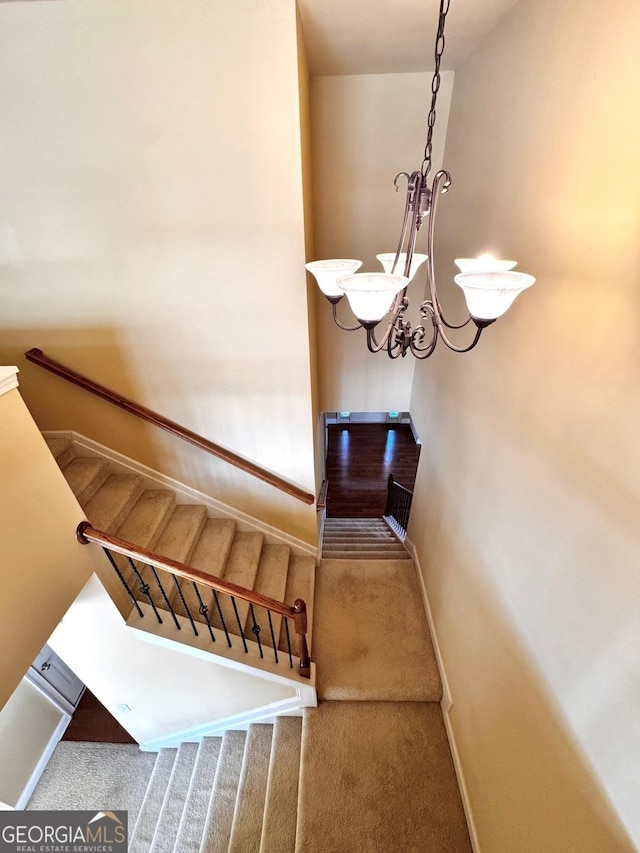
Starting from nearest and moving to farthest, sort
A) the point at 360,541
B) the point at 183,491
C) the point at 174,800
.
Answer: the point at 174,800, the point at 183,491, the point at 360,541

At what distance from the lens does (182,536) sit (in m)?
2.81

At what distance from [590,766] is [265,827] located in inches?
82.5

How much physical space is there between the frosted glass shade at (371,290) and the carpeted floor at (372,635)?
9.15 ft

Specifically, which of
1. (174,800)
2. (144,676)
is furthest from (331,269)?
(174,800)

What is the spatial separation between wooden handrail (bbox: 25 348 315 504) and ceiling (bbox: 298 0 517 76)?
2546mm

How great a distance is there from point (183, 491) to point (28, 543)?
1.60 metres

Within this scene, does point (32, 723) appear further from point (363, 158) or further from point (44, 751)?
point (363, 158)

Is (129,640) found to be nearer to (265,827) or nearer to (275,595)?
(275,595)

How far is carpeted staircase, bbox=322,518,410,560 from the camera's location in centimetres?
395

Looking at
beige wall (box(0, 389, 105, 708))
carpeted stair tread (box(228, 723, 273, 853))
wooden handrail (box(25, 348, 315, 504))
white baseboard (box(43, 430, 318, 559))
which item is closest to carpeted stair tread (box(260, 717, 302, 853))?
carpeted stair tread (box(228, 723, 273, 853))

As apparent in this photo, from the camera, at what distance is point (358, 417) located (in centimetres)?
853

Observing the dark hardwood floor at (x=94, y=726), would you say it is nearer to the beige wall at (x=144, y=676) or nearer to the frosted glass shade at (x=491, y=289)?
the beige wall at (x=144, y=676)

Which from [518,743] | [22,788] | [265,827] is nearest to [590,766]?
[518,743]
